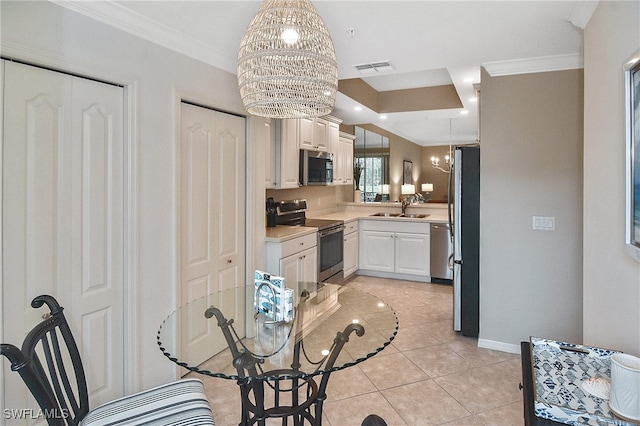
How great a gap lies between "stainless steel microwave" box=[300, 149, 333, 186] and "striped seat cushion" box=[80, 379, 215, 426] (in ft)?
9.97

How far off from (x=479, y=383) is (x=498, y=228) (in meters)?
1.24

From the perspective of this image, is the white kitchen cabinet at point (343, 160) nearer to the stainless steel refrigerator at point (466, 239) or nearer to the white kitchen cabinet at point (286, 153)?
the white kitchen cabinet at point (286, 153)

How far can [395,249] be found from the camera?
544cm

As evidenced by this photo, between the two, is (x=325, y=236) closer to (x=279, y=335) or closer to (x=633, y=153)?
(x=279, y=335)

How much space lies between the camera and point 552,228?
10.1 ft

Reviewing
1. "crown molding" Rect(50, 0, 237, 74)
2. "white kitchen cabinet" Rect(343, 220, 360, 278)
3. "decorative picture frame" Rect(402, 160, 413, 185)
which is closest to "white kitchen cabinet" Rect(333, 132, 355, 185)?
"white kitchen cabinet" Rect(343, 220, 360, 278)

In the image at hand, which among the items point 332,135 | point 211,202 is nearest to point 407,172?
point 332,135

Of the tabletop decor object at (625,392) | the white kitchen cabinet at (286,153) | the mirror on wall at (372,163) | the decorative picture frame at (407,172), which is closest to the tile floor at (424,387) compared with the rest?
the tabletop decor object at (625,392)

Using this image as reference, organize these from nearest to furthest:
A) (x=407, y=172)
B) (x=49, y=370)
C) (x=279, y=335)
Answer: (x=49, y=370)
(x=279, y=335)
(x=407, y=172)

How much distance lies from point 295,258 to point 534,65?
260 centimetres

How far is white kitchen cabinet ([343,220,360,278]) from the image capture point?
5188 mm

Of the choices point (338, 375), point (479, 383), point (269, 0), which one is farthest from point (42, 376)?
point (479, 383)

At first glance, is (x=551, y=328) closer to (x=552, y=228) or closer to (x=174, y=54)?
(x=552, y=228)

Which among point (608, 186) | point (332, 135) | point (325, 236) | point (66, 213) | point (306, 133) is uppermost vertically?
point (332, 135)
